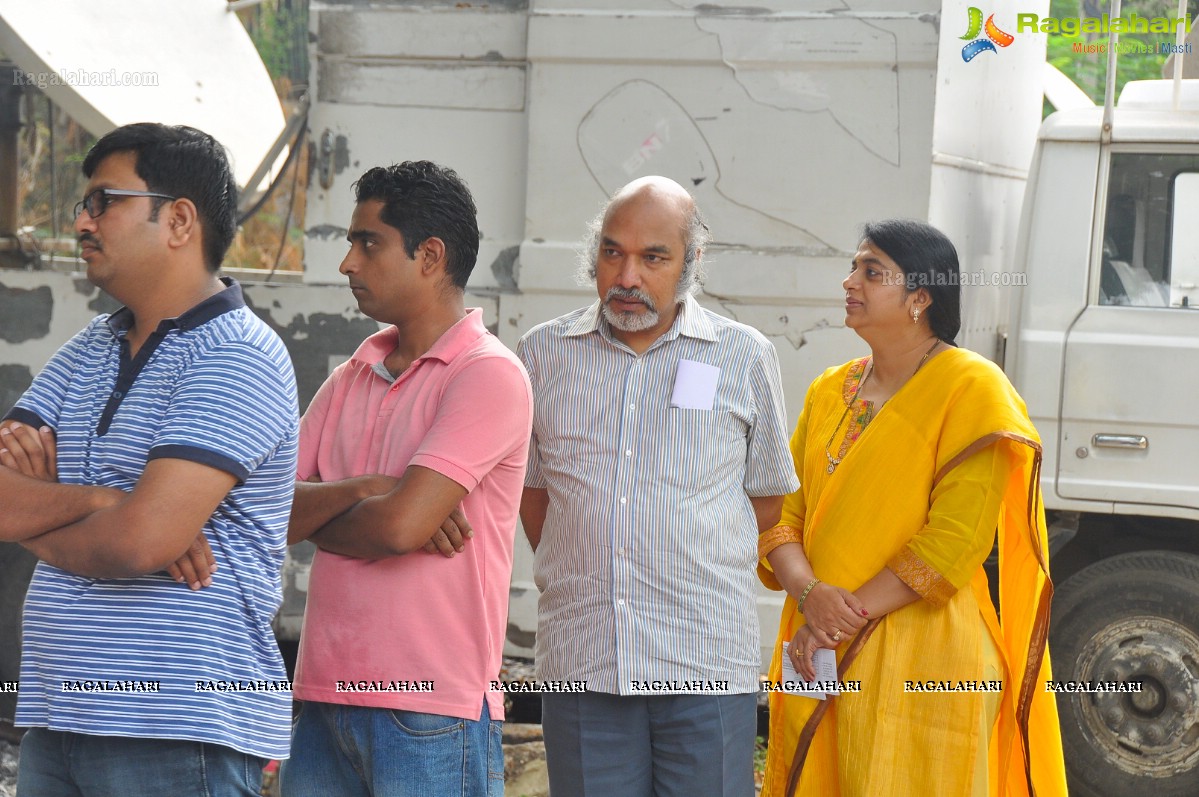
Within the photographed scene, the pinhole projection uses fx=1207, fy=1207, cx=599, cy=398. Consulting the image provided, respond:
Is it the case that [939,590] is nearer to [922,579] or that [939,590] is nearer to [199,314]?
[922,579]

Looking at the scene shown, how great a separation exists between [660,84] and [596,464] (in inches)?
81.7

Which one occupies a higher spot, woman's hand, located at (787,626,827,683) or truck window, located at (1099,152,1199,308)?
truck window, located at (1099,152,1199,308)

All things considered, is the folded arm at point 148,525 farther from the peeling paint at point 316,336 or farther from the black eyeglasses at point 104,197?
the peeling paint at point 316,336

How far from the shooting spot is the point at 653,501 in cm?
242

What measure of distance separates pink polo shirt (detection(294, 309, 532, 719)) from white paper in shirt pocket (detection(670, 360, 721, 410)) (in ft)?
1.34

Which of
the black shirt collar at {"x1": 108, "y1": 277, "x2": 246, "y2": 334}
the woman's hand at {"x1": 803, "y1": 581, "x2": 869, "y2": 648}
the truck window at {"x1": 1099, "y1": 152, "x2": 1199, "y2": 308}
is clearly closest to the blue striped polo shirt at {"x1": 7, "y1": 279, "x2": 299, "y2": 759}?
the black shirt collar at {"x1": 108, "y1": 277, "x2": 246, "y2": 334}

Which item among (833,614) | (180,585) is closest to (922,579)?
(833,614)

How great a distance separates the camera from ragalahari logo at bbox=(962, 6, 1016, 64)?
423 cm

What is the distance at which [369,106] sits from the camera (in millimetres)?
4371

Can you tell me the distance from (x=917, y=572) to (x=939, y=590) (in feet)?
0.21

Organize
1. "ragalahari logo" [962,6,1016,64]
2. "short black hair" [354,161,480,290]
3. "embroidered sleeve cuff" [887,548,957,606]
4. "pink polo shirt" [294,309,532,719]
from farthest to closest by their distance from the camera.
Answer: "ragalahari logo" [962,6,1016,64] → "embroidered sleeve cuff" [887,548,957,606] → "short black hair" [354,161,480,290] → "pink polo shirt" [294,309,532,719]

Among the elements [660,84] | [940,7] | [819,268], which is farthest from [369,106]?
[940,7]

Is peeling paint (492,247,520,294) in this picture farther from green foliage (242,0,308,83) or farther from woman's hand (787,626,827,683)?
green foliage (242,0,308,83)

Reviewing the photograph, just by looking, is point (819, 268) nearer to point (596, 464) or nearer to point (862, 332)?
point (862, 332)
